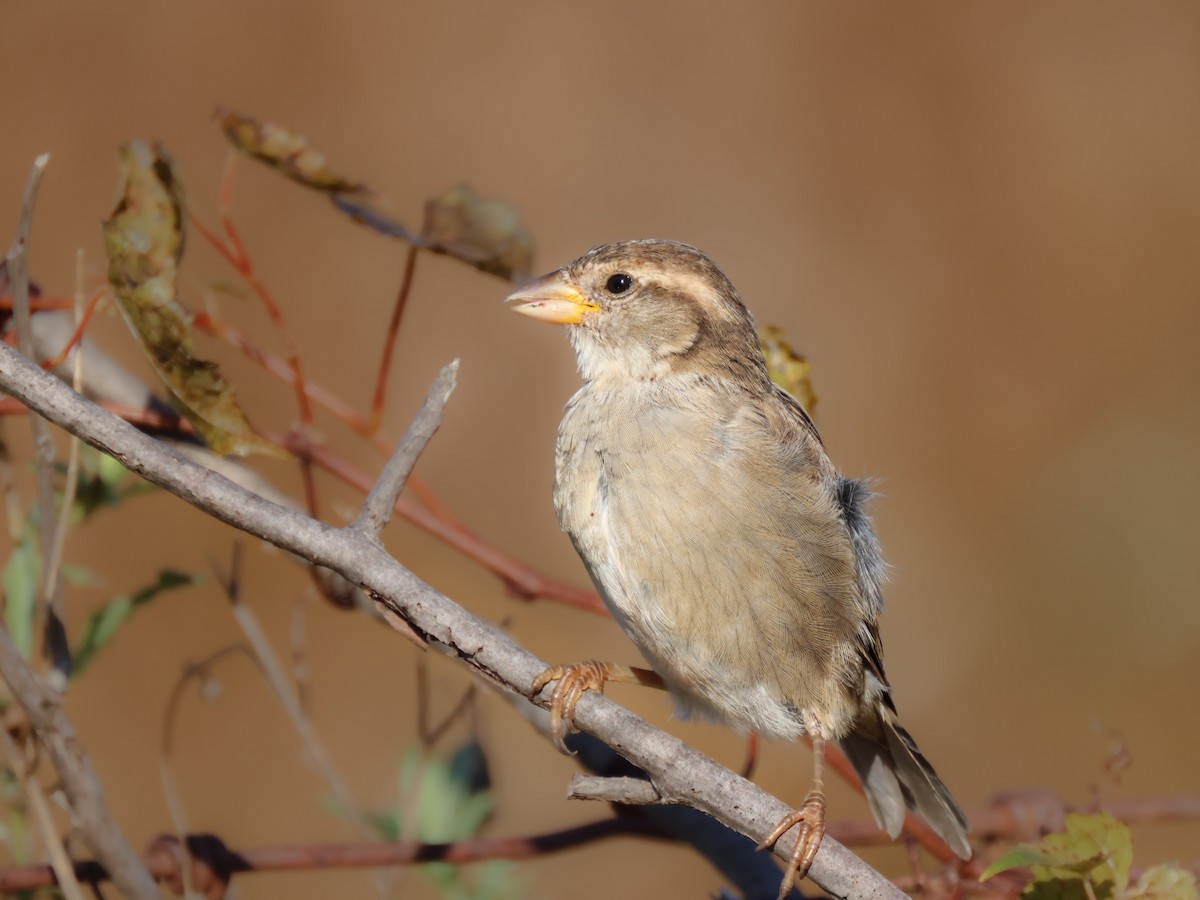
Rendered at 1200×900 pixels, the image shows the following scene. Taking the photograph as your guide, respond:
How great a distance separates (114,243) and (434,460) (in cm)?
409

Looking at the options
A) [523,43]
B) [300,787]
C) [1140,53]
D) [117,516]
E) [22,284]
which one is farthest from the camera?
[1140,53]

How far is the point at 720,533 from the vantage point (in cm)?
280

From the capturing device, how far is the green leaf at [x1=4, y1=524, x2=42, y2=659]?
271 centimetres

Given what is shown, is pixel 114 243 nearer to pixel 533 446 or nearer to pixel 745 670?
pixel 745 670

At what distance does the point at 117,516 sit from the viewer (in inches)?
239

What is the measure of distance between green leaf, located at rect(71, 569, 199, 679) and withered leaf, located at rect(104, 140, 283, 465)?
1.27ft

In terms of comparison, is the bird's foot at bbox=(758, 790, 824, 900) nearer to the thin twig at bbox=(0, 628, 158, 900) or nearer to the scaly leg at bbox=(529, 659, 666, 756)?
the scaly leg at bbox=(529, 659, 666, 756)

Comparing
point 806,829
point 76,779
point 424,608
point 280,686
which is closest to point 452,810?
point 280,686

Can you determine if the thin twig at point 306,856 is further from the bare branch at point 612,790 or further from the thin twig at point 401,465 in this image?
the thin twig at point 401,465

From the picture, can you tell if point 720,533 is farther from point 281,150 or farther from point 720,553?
point 281,150

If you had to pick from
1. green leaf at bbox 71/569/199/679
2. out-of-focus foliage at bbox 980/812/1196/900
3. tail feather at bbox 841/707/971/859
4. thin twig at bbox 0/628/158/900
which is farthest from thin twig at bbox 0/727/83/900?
tail feather at bbox 841/707/971/859

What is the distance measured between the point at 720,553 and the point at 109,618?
133 centimetres

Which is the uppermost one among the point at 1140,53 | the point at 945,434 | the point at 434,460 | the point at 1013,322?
the point at 1140,53

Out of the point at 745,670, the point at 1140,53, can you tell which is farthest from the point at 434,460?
the point at 1140,53
